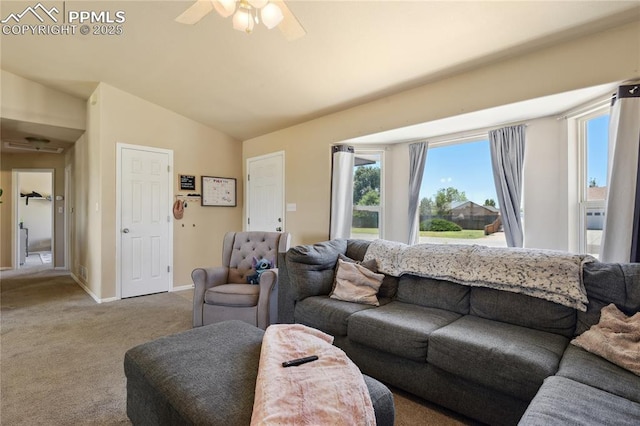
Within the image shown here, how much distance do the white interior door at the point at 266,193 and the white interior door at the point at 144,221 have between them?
1232mm

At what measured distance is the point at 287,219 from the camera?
4617mm

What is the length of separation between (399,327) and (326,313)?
61 cm

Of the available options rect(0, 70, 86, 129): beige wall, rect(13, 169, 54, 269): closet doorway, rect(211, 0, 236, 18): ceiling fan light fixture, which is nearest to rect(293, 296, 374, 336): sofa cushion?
rect(211, 0, 236, 18): ceiling fan light fixture

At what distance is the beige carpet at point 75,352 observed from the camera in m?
1.84

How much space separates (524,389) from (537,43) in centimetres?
228

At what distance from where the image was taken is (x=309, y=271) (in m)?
2.71

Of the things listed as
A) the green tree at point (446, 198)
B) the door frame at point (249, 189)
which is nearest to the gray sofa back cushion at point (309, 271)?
the green tree at point (446, 198)

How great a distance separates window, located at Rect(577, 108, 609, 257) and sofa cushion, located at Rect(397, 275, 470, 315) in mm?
1199

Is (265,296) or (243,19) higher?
(243,19)

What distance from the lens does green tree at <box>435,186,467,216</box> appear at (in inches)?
137

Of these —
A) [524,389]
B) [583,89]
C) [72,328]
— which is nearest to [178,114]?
[72,328]

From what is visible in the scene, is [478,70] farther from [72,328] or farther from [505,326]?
[72,328]

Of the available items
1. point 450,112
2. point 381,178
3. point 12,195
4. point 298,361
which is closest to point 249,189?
point 381,178

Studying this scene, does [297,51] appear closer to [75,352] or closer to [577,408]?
[577,408]
